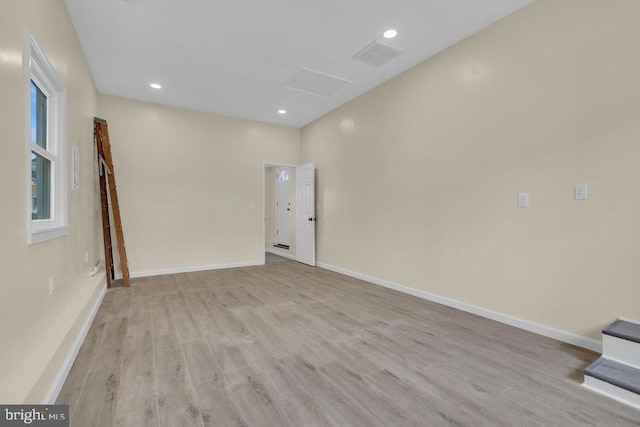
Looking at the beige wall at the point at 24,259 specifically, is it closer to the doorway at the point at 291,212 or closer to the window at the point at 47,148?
the window at the point at 47,148

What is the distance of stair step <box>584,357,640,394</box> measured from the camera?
172cm

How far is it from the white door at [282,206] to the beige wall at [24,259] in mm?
5822

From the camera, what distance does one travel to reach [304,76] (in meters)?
4.09

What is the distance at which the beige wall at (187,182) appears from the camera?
4867mm

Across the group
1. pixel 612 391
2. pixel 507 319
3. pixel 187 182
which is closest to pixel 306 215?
pixel 187 182

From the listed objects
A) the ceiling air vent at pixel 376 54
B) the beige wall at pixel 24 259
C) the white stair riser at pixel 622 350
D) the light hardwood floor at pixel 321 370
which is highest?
the ceiling air vent at pixel 376 54

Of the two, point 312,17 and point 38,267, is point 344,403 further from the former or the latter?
point 312,17

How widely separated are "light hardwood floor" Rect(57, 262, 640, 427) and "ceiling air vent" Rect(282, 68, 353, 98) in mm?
3120

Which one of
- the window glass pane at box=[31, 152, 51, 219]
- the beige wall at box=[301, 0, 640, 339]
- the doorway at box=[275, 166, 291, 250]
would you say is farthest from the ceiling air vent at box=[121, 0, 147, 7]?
the doorway at box=[275, 166, 291, 250]

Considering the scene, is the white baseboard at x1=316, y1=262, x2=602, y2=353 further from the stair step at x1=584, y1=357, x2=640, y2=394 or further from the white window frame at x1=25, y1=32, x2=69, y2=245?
the white window frame at x1=25, y1=32, x2=69, y2=245

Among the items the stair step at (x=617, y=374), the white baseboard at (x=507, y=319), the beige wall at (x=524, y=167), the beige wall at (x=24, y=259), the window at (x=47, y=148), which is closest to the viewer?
the beige wall at (x=24, y=259)

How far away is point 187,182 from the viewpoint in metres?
5.34

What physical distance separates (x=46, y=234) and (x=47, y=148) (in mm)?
958

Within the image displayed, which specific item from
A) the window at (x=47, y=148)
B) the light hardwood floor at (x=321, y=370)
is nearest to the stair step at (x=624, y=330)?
the light hardwood floor at (x=321, y=370)
